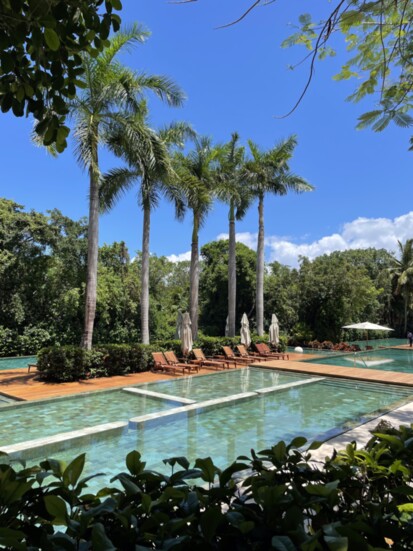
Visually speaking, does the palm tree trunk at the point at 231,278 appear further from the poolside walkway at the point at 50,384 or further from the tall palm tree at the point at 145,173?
the poolside walkway at the point at 50,384

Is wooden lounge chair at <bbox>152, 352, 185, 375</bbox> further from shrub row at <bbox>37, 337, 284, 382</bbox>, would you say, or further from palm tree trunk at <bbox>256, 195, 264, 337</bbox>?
palm tree trunk at <bbox>256, 195, 264, 337</bbox>

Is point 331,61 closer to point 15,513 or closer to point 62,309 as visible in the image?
point 15,513

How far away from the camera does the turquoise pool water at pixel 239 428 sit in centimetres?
672

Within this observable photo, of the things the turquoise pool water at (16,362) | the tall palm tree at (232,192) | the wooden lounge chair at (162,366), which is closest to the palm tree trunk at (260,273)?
the tall palm tree at (232,192)

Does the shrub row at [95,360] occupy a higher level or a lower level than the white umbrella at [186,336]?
lower

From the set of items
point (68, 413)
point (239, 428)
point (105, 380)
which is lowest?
point (239, 428)

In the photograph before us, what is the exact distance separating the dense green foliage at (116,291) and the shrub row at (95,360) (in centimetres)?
677

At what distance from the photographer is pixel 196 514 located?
1.66m

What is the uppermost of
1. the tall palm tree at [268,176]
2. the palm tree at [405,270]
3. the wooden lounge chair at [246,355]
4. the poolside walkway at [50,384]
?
the tall palm tree at [268,176]

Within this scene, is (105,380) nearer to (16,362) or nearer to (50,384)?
(50,384)

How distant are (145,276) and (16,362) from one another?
7.90 m

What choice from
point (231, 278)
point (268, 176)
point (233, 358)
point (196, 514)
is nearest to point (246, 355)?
point (233, 358)

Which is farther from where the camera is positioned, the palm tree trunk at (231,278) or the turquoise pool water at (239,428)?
the palm tree trunk at (231,278)

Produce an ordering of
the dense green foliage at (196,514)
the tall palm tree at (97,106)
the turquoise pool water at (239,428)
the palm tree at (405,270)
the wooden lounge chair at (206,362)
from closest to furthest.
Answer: the dense green foliage at (196,514) < the turquoise pool water at (239,428) < the tall palm tree at (97,106) < the wooden lounge chair at (206,362) < the palm tree at (405,270)
